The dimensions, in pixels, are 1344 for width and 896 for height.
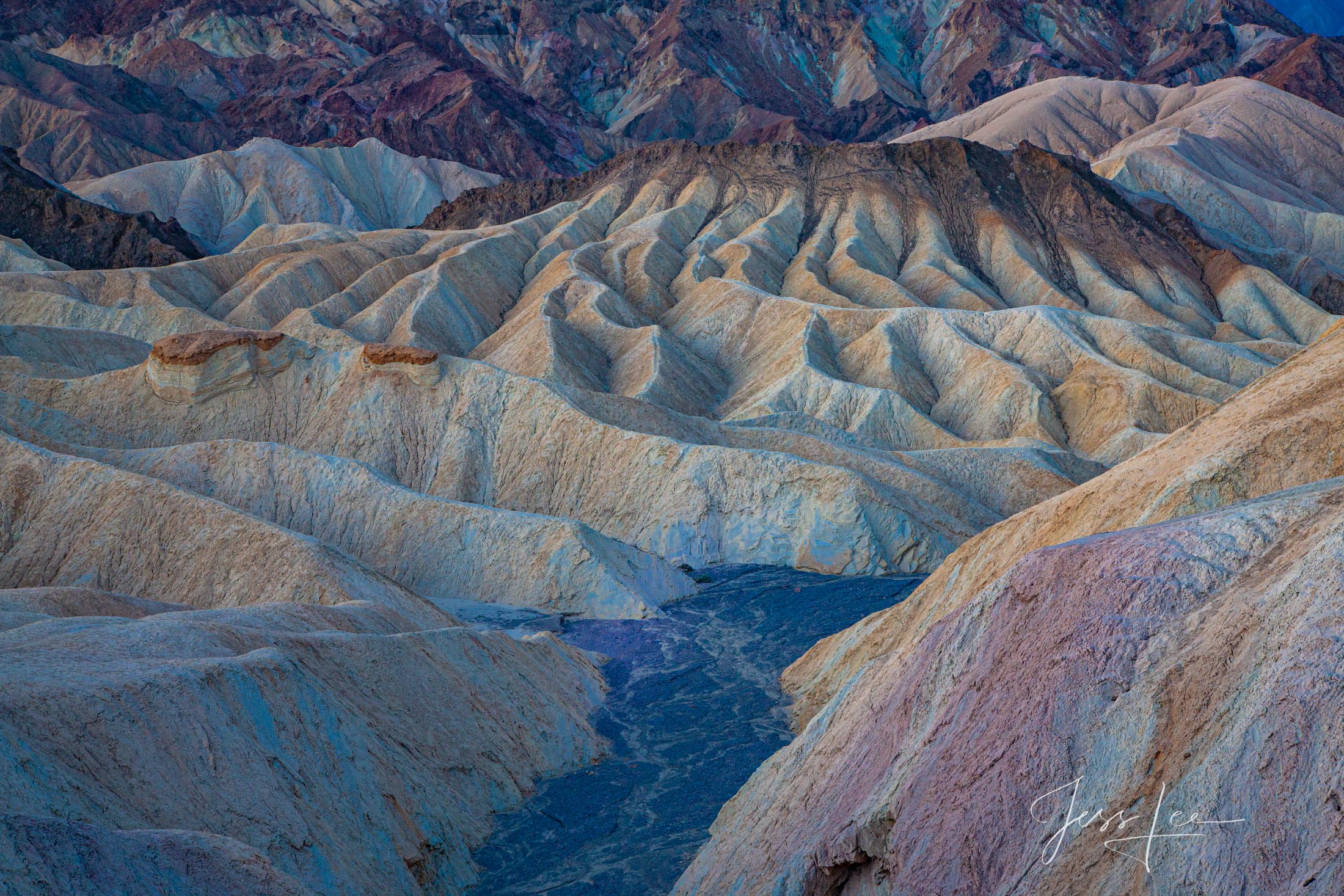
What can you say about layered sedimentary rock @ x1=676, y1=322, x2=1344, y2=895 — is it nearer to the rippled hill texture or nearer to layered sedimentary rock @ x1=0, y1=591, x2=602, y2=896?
the rippled hill texture

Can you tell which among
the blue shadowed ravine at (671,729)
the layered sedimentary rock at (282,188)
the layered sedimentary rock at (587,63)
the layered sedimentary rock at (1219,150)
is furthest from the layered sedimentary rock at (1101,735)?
the layered sedimentary rock at (587,63)

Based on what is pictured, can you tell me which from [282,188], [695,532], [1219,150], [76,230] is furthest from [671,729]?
[1219,150]

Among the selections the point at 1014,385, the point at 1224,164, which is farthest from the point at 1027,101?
the point at 1014,385

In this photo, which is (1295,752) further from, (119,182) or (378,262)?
(119,182)

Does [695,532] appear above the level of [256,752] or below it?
below

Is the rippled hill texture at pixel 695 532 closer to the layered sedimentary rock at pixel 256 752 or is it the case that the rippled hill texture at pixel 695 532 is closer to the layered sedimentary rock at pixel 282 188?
the layered sedimentary rock at pixel 256 752

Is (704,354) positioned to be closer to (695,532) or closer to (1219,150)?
(695,532)
